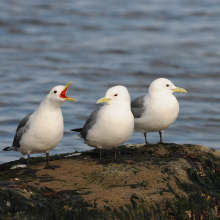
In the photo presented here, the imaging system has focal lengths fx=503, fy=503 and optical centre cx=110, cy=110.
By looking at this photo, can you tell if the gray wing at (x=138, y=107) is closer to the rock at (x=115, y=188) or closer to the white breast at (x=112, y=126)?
the rock at (x=115, y=188)

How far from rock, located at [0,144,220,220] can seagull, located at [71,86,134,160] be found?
29 centimetres

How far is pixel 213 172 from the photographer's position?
24.7 ft

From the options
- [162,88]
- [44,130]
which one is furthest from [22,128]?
[162,88]

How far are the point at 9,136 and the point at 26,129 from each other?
514cm

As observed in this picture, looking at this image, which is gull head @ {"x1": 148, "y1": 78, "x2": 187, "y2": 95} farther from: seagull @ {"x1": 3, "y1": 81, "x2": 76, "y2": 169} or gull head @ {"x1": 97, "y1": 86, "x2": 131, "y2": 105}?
seagull @ {"x1": 3, "y1": 81, "x2": 76, "y2": 169}

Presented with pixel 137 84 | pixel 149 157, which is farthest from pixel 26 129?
pixel 137 84

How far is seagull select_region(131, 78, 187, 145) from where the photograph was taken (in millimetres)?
8695

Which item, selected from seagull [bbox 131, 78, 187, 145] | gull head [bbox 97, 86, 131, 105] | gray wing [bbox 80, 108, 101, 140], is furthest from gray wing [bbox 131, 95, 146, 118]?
gull head [bbox 97, 86, 131, 105]

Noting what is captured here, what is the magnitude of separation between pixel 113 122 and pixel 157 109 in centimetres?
175

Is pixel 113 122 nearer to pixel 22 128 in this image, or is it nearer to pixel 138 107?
pixel 22 128

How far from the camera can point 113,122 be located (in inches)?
282

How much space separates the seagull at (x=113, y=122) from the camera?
282 inches

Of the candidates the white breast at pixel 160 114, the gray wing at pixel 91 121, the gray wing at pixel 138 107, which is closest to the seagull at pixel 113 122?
the gray wing at pixel 91 121

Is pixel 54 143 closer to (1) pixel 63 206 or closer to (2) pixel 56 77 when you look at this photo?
(1) pixel 63 206
